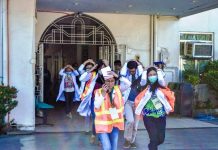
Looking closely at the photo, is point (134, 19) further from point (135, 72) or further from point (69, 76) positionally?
point (135, 72)

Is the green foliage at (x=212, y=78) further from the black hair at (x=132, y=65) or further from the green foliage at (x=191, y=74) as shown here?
the black hair at (x=132, y=65)

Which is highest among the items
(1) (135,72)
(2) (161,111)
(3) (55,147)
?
(1) (135,72)

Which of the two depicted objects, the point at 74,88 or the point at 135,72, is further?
the point at 74,88

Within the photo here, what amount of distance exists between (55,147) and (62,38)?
7.00 m

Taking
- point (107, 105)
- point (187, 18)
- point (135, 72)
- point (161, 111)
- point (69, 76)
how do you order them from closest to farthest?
point (107, 105), point (161, 111), point (135, 72), point (69, 76), point (187, 18)

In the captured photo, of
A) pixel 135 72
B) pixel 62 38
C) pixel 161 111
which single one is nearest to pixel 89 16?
pixel 62 38

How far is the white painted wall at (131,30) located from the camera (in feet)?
53.9

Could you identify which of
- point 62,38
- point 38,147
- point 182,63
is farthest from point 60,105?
point 38,147

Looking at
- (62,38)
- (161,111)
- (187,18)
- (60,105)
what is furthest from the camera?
(60,105)

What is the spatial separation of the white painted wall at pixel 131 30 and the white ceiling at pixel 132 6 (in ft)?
1.49

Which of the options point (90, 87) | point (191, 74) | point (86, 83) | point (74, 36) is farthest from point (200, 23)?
point (90, 87)

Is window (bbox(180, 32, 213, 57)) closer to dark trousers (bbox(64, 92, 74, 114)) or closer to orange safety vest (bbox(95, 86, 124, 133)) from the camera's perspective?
dark trousers (bbox(64, 92, 74, 114))

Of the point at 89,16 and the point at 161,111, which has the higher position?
the point at 89,16

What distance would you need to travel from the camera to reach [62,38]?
16.0 meters
